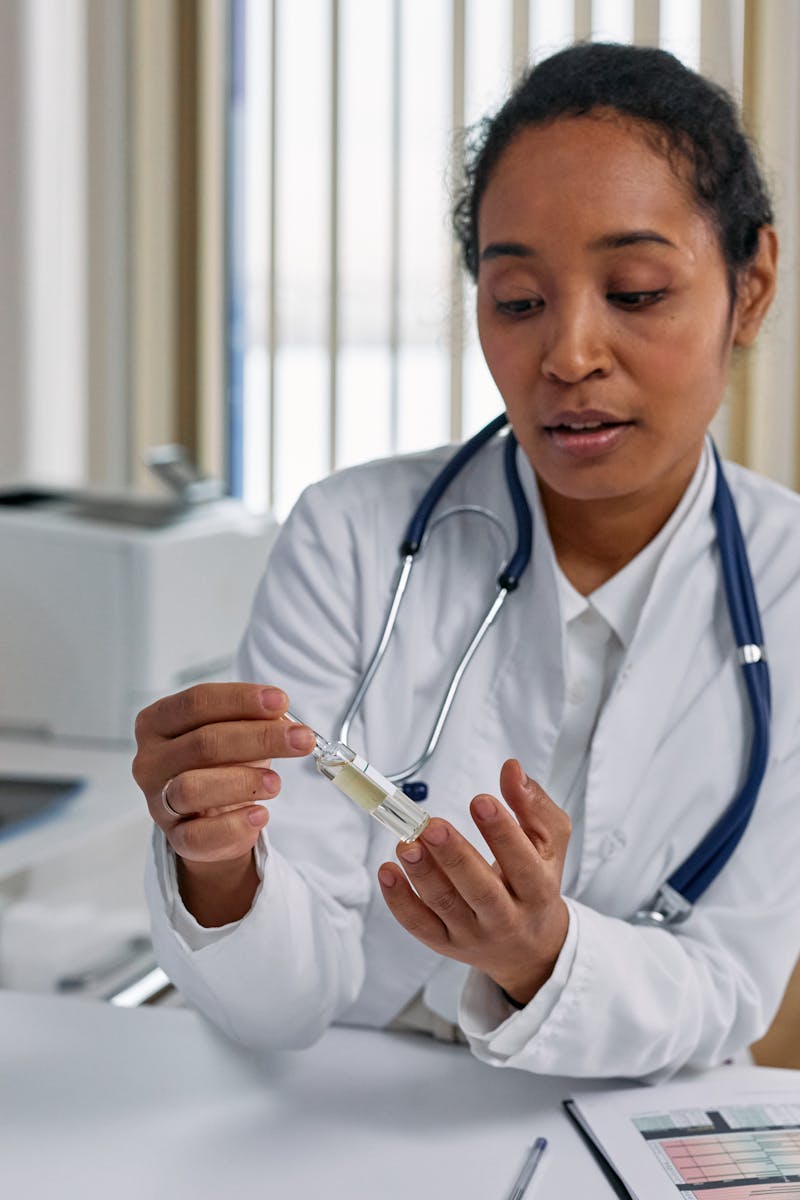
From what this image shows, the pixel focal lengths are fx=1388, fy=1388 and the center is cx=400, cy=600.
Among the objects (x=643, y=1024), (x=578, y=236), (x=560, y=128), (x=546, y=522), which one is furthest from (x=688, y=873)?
(x=560, y=128)

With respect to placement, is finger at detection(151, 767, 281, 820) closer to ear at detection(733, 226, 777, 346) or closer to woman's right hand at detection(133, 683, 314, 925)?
woman's right hand at detection(133, 683, 314, 925)

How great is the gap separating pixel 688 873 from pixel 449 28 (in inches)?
95.0

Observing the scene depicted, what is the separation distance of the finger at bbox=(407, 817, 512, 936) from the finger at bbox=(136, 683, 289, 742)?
126 millimetres

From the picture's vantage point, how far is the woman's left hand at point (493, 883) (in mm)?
864

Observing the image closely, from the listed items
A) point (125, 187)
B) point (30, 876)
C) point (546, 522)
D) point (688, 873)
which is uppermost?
point (125, 187)

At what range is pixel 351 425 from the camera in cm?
326

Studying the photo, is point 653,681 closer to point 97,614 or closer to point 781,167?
point 97,614

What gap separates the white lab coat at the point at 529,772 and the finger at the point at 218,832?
82 millimetres

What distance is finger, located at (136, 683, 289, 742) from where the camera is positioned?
90cm

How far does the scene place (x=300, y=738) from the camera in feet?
2.88

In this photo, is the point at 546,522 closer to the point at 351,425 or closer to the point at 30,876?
the point at 30,876

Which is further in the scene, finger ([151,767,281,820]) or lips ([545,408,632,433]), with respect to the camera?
lips ([545,408,632,433])

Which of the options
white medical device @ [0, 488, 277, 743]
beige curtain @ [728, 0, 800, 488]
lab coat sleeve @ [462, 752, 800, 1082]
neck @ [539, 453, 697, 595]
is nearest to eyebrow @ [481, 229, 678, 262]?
neck @ [539, 453, 697, 595]

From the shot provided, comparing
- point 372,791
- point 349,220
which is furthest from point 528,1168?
point 349,220
